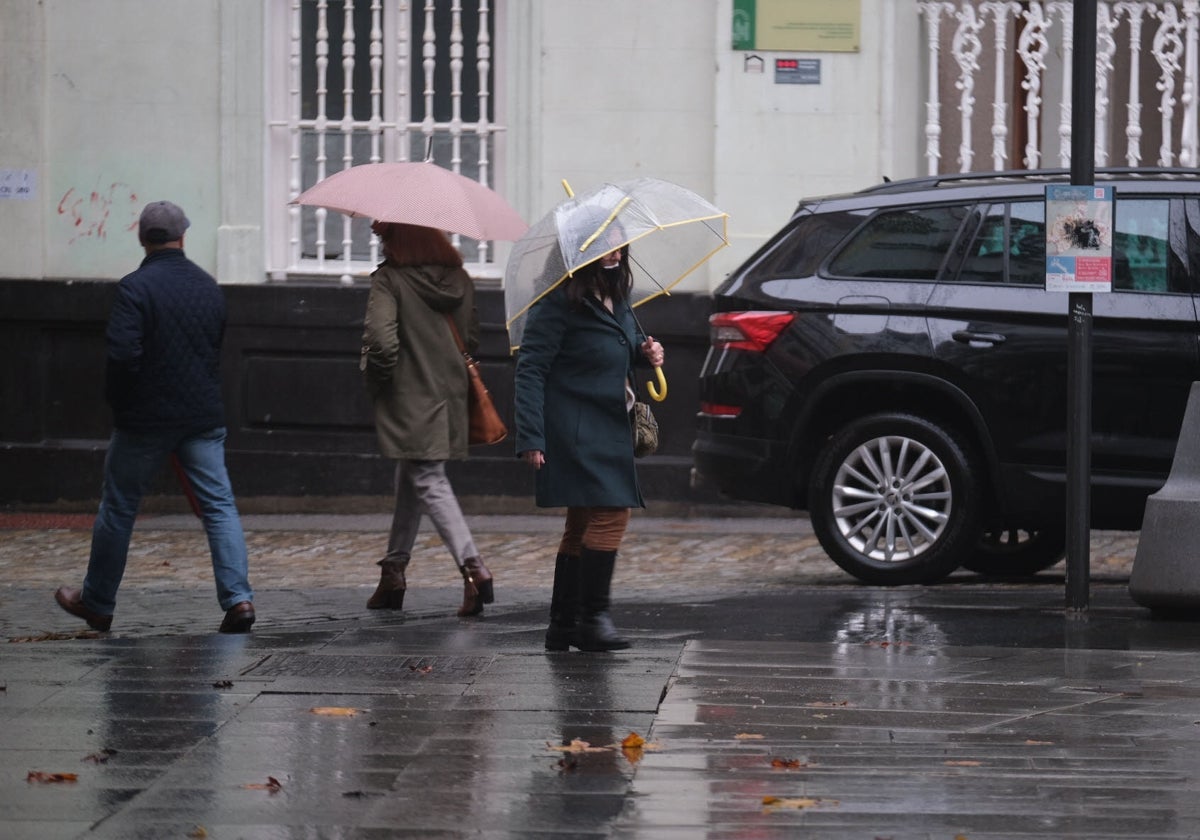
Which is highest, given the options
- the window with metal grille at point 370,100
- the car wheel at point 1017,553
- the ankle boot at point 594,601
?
the window with metal grille at point 370,100

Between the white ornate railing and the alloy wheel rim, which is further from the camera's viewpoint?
the white ornate railing

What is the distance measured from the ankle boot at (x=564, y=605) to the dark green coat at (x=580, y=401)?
307 millimetres

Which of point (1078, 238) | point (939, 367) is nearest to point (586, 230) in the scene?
point (1078, 238)

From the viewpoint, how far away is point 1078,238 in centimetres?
833

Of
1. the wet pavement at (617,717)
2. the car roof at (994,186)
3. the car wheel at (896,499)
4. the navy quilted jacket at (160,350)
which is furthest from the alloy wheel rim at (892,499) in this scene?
the navy quilted jacket at (160,350)

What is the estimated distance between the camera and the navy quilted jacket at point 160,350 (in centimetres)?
771

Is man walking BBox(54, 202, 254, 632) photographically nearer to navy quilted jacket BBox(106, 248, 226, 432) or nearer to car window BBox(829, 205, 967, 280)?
navy quilted jacket BBox(106, 248, 226, 432)

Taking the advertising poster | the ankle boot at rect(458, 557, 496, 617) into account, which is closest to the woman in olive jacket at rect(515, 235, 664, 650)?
the ankle boot at rect(458, 557, 496, 617)

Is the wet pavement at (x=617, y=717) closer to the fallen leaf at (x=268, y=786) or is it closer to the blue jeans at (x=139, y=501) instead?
the fallen leaf at (x=268, y=786)

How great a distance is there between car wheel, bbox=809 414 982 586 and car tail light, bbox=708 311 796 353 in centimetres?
54

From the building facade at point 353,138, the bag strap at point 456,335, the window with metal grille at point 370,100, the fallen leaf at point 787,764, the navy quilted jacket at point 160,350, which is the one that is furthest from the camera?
the window with metal grille at point 370,100

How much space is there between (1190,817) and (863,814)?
775 millimetres

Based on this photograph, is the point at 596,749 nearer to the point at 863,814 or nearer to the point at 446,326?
the point at 863,814

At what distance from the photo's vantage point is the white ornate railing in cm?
1291
